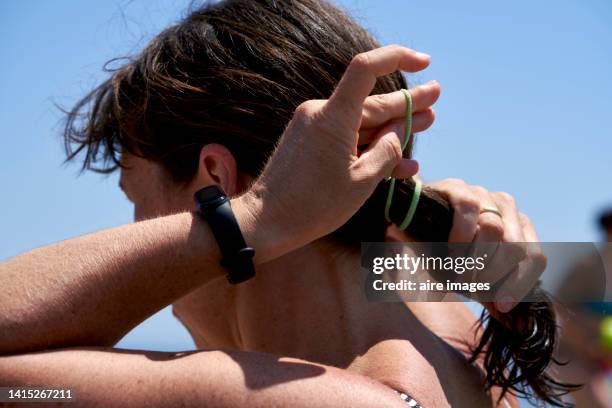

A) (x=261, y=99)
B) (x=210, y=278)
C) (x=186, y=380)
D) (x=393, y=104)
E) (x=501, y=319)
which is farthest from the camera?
(x=501, y=319)

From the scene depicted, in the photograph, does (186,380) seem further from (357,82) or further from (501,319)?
(501,319)

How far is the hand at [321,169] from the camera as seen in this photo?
5.98 ft

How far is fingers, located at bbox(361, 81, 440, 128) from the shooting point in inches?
77.6

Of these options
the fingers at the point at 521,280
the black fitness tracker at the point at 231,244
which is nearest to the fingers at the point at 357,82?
the black fitness tracker at the point at 231,244

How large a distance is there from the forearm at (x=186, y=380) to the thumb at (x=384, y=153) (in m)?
0.51

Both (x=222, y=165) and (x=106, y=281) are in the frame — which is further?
(x=222, y=165)

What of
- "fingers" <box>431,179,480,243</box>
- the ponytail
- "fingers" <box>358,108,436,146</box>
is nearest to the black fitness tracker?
"fingers" <box>358,108,436,146</box>

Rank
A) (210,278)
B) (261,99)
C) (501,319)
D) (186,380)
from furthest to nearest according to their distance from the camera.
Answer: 1. (501,319)
2. (261,99)
3. (210,278)
4. (186,380)

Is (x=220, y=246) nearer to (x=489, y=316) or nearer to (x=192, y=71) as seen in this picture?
(x=192, y=71)


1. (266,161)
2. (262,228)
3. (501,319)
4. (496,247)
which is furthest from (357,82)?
(501,319)

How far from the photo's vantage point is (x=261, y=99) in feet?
7.36

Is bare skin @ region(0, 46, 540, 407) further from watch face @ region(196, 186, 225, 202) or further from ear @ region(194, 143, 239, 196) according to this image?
ear @ region(194, 143, 239, 196)

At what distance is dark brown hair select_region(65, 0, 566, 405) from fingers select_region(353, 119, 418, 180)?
1.13 ft

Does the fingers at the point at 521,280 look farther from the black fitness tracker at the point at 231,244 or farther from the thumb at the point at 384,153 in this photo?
the black fitness tracker at the point at 231,244
